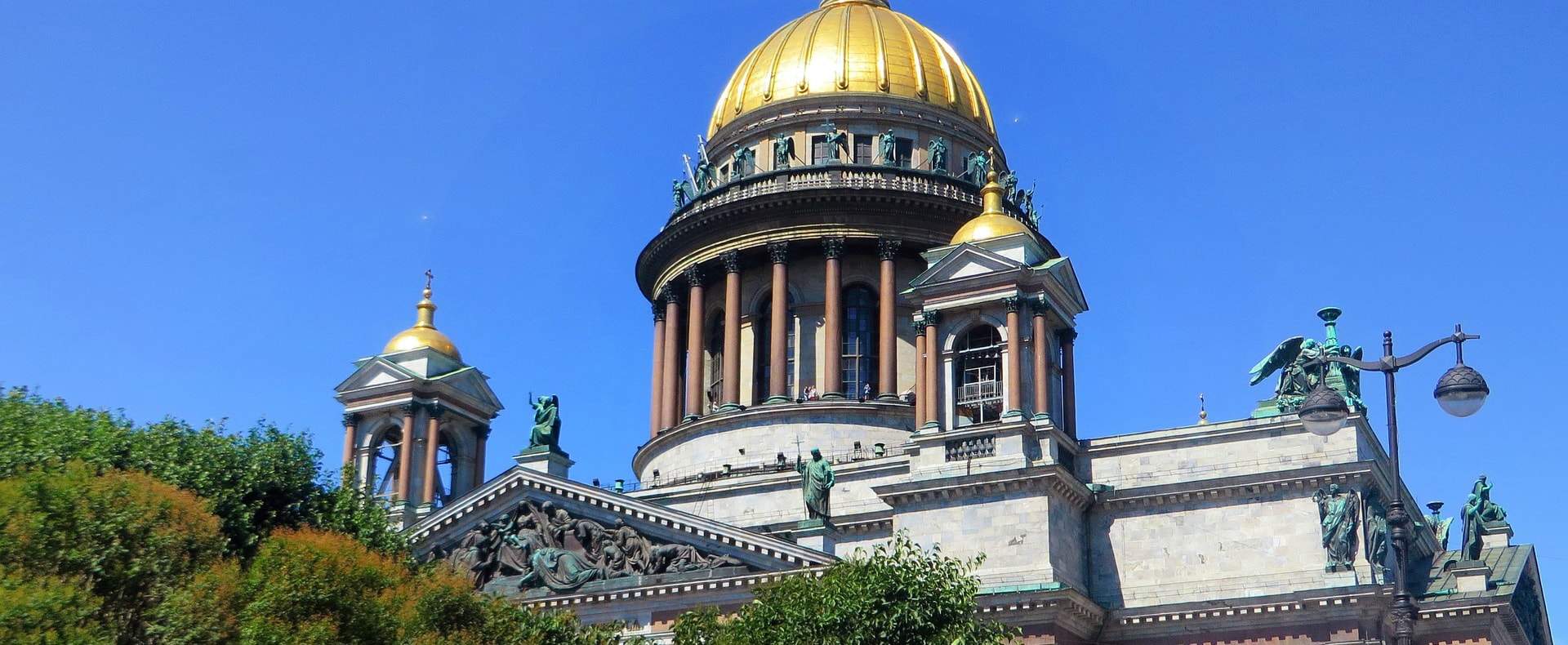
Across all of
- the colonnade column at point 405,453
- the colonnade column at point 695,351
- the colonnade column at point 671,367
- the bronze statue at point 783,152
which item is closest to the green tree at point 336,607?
the colonnade column at point 405,453

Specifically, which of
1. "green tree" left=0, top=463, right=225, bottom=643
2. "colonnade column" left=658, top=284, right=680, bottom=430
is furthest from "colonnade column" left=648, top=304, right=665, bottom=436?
"green tree" left=0, top=463, right=225, bottom=643

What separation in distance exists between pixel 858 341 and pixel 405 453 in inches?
551

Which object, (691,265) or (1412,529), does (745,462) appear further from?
(1412,529)

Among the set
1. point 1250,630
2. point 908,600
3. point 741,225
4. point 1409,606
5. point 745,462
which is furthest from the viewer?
point 741,225

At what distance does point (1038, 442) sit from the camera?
141 feet

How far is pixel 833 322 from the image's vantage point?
55.2 meters

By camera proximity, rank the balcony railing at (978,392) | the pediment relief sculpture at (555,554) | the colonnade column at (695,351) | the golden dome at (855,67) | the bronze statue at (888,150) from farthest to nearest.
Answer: the golden dome at (855,67)
the bronze statue at (888,150)
the colonnade column at (695,351)
the balcony railing at (978,392)
the pediment relief sculpture at (555,554)

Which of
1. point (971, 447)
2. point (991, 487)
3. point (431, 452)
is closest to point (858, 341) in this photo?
point (431, 452)

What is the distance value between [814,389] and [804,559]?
1432cm

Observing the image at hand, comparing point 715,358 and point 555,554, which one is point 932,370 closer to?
point 555,554

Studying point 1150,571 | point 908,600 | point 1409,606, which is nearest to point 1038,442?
point 1150,571

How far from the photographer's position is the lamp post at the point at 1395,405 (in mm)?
21781

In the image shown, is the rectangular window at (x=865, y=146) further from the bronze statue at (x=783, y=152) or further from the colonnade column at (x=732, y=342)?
the colonnade column at (x=732, y=342)

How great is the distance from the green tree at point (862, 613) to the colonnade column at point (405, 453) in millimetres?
18090
